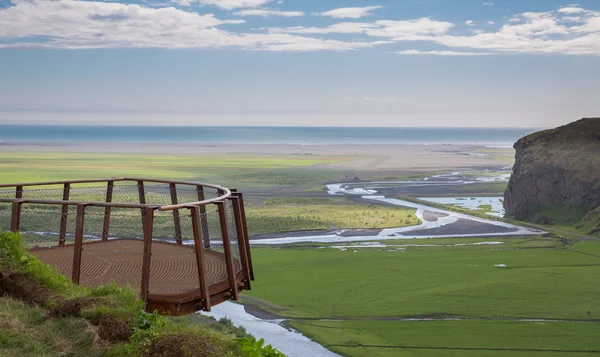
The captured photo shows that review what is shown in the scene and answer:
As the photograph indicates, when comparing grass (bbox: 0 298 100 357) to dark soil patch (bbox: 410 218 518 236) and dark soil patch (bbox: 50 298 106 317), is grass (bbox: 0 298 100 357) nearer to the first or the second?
dark soil patch (bbox: 50 298 106 317)

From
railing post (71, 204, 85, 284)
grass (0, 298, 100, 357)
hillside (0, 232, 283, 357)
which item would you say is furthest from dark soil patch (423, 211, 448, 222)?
grass (0, 298, 100, 357)

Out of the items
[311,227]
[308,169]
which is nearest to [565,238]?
[311,227]

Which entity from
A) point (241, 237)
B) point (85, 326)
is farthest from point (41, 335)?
point (241, 237)

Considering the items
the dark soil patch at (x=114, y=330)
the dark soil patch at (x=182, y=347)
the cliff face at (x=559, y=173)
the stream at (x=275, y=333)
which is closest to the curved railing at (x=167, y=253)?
the dark soil patch at (x=114, y=330)

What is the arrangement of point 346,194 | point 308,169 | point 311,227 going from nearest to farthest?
point 311,227 < point 346,194 < point 308,169

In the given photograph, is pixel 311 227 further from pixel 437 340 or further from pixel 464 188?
pixel 464 188

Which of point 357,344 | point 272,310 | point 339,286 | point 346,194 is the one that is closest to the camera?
point 357,344
